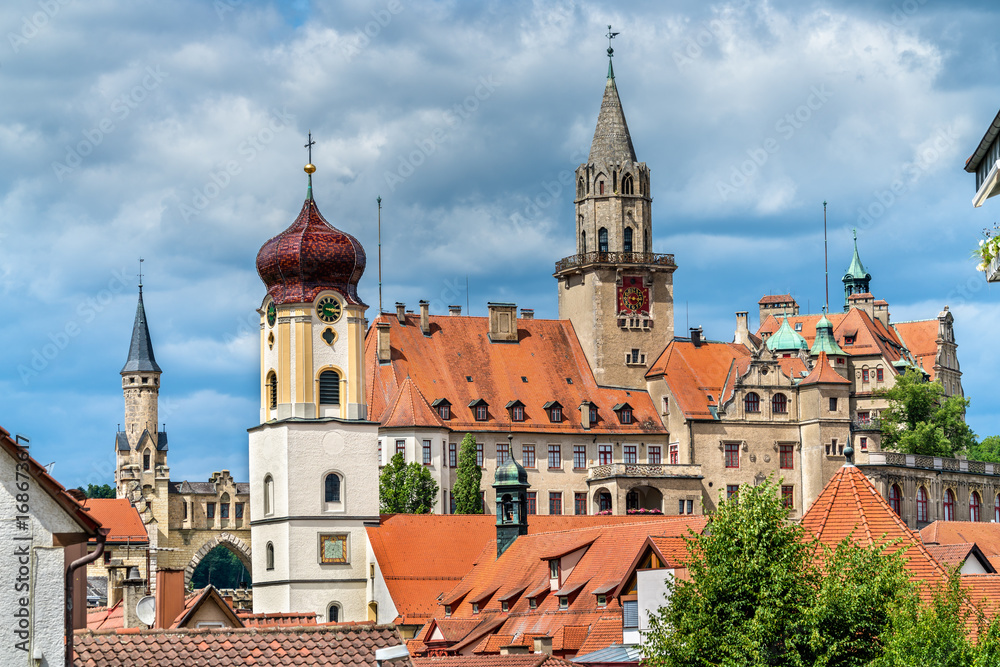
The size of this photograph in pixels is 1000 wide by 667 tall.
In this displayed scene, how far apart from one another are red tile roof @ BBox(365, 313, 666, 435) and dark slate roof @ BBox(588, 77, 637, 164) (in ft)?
32.2

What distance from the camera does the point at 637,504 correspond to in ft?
309

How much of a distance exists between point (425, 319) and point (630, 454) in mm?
12522

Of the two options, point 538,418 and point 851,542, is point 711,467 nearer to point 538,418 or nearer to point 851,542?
point 538,418

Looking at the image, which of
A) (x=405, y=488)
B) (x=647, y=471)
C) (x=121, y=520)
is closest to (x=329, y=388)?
(x=405, y=488)

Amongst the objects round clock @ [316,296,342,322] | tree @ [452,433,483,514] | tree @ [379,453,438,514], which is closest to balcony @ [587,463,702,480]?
tree @ [452,433,483,514]

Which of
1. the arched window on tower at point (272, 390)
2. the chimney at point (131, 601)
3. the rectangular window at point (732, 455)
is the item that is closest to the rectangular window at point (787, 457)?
the rectangular window at point (732, 455)

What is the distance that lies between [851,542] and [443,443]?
6070 centimetres

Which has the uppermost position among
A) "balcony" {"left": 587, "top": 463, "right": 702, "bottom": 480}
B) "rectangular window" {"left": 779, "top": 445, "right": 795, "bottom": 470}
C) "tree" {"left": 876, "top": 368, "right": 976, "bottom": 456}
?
"tree" {"left": 876, "top": 368, "right": 976, "bottom": 456}

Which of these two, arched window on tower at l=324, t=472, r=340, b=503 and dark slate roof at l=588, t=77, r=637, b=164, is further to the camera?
dark slate roof at l=588, t=77, r=637, b=164

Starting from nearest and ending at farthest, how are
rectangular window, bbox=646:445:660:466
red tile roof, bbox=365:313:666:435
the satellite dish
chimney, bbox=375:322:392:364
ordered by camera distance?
1. the satellite dish
2. red tile roof, bbox=365:313:666:435
3. chimney, bbox=375:322:392:364
4. rectangular window, bbox=646:445:660:466

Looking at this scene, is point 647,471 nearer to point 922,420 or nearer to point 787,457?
point 787,457

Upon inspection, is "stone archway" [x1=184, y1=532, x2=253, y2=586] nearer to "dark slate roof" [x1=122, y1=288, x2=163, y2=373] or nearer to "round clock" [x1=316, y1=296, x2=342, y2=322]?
"dark slate roof" [x1=122, y1=288, x2=163, y2=373]

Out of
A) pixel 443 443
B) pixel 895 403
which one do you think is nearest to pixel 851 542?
pixel 443 443

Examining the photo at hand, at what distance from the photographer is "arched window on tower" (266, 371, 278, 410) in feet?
251
